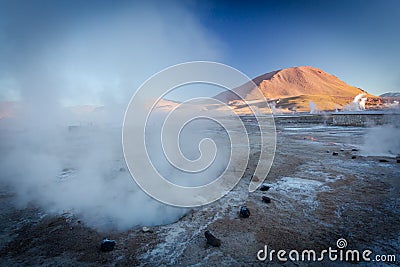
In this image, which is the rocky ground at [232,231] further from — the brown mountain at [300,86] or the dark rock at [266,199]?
the brown mountain at [300,86]

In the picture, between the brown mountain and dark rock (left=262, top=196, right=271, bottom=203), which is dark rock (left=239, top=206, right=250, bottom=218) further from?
the brown mountain

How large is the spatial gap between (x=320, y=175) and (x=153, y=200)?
5.04 meters

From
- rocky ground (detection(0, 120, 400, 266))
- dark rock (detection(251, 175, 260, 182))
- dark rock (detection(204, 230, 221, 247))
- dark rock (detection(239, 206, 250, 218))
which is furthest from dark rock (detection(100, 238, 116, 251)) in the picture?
dark rock (detection(251, 175, 260, 182))

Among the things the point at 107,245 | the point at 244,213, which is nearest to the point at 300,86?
the point at 244,213

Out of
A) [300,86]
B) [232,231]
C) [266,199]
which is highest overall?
[300,86]

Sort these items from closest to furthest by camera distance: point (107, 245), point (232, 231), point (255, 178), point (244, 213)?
point (107, 245), point (232, 231), point (244, 213), point (255, 178)

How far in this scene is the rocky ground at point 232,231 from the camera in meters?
2.75

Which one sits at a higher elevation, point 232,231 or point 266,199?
point 266,199

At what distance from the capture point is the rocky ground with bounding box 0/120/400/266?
2.75 metres

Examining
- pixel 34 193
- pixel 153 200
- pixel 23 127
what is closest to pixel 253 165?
pixel 153 200

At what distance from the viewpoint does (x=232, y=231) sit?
10.9ft

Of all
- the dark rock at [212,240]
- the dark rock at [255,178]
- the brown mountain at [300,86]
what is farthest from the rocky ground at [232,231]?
the brown mountain at [300,86]

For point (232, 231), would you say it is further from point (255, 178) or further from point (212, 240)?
point (255, 178)

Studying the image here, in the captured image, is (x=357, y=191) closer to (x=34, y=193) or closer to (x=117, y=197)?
(x=117, y=197)
